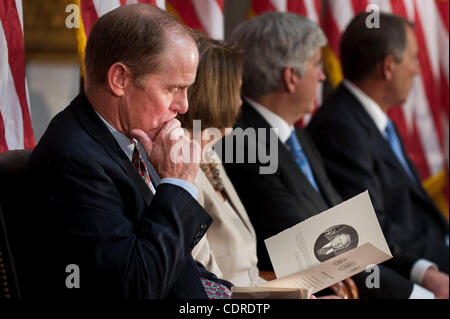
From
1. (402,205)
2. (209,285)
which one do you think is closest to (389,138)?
(402,205)

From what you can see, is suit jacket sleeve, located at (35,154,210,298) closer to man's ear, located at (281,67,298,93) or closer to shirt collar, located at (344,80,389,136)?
man's ear, located at (281,67,298,93)

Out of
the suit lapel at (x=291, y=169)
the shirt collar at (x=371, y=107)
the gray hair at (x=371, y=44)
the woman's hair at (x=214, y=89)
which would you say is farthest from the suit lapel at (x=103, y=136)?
the gray hair at (x=371, y=44)

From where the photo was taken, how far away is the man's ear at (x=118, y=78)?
75.1 inches

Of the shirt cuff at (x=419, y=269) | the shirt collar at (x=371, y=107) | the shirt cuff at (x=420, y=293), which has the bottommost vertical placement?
the shirt cuff at (x=420, y=293)

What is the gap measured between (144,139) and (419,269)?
2.04 m

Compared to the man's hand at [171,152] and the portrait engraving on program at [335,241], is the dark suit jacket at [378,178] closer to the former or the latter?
the portrait engraving on program at [335,241]

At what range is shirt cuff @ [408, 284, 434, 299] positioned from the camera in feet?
11.1

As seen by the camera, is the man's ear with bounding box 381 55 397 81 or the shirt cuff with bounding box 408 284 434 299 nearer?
the shirt cuff with bounding box 408 284 434 299

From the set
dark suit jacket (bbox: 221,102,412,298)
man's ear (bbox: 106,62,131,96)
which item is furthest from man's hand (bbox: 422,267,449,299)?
man's ear (bbox: 106,62,131,96)

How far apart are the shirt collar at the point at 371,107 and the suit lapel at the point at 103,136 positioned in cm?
231

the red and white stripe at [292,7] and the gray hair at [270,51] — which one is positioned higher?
the red and white stripe at [292,7]

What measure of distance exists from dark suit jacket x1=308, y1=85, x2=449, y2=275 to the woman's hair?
120 centimetres

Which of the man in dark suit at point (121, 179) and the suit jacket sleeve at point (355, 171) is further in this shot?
the suit jacket sleeve at point (355, 171)

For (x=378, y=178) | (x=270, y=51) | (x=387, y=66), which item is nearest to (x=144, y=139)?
(x=270, y=51)
